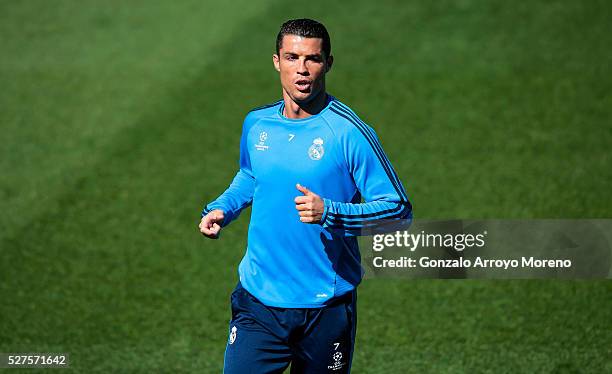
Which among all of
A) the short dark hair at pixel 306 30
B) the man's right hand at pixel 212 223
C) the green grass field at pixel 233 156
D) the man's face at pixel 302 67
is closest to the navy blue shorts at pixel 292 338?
the man's right hand at pixel 212 223

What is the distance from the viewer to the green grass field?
8414 mm

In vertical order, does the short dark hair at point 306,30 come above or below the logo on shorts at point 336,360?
above

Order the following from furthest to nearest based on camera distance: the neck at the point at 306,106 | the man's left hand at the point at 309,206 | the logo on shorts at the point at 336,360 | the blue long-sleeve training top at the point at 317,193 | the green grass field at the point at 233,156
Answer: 1. the green grass field at the point at 233,156
2. the logo on shorts at the point at 336,360
3. the neck at the point at 306,106
4. the blue long-sleeve training top at the point at 317,193
5. the man's left hand at the point at 309,206

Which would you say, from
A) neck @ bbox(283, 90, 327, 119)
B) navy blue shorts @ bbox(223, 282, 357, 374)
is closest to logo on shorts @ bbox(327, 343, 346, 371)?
navy blue shorts @ bbox(223, 282, 357, 374)

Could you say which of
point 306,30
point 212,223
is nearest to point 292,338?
point 212,223

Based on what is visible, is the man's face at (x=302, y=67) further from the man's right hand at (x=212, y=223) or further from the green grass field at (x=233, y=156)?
the green grass field at (x=233, y=156)

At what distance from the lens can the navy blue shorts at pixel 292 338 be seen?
216 inches

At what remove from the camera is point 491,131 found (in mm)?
12062

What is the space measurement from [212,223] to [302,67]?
3.16 ft

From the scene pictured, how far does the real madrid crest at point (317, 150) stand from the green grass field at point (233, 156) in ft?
9.91

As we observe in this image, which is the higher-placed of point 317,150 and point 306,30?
point 306,30

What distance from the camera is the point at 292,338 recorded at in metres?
5.52

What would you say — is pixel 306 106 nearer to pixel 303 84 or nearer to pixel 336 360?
pixel 303 84

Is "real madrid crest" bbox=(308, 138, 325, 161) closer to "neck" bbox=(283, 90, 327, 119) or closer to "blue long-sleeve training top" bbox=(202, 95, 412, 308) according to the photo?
"blue long-sleeve training top" bbox=(202, 95, 412, 308)
